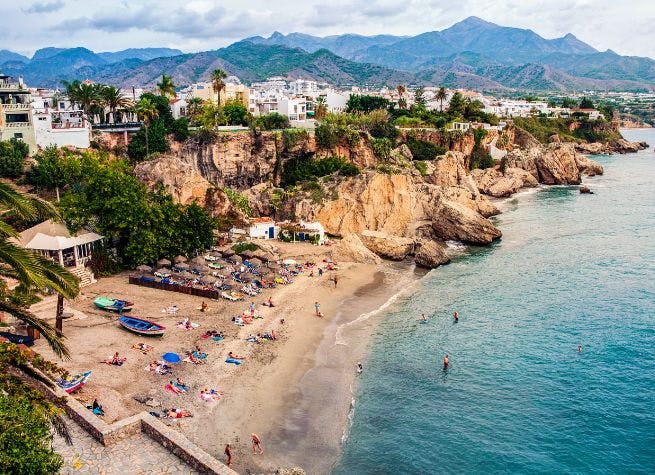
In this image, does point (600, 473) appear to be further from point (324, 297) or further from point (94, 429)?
point (324, 297)

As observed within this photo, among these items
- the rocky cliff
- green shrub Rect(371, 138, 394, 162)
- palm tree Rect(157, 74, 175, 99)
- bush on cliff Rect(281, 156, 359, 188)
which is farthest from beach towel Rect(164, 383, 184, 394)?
palm tree Rect(157, 74, 175, 99)

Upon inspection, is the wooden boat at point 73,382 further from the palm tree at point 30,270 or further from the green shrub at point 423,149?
the green shrub at point 423,149

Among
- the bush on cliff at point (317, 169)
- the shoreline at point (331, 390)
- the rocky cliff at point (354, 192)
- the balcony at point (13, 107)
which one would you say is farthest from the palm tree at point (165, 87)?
the shoreline at point (331, 390)

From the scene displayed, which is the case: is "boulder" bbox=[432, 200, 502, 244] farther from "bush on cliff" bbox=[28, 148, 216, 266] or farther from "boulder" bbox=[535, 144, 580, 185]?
"boulder" bbox=[535, 144, 580, 185]

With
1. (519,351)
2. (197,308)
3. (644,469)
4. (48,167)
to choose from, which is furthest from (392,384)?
(48,167)

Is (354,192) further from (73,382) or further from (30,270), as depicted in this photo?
(30,270)

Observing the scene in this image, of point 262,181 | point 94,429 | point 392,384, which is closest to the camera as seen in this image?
point 94,429
